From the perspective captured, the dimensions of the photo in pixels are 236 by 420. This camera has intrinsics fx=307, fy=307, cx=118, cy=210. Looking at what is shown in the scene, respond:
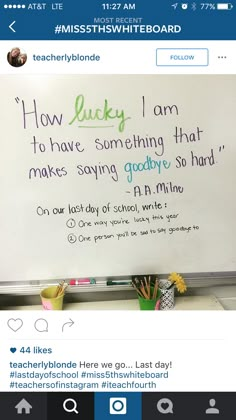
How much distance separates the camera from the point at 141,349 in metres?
0.51

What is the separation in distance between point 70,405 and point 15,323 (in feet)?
0.52

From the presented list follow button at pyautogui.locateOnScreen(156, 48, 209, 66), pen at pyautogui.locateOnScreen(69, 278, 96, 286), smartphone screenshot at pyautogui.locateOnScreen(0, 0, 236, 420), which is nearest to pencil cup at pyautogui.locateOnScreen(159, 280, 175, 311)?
smartphone screenshot at pyautogui.locateOnScreen(0, 0, 236, 420)

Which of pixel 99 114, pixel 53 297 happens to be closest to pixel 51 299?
pixel 53 297

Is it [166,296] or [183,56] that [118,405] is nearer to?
[166,296]

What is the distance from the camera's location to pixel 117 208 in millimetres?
914

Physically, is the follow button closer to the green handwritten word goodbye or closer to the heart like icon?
the green handwritten word goodbye

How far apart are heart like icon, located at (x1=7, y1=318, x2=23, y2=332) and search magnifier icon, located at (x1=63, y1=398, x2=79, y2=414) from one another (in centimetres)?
14

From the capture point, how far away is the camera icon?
494 mm

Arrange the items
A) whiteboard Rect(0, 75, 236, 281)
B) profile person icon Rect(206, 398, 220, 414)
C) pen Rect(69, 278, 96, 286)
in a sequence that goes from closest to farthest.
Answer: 1. profile person icon Rect(206, 398, 220, 414)
2. whiteboard Rect(0, 75, 236, 281)
3. pen Rect(69, 278, 96, 286)

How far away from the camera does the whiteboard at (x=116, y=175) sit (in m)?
0.85
